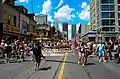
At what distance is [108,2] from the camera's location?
110688 millimetres

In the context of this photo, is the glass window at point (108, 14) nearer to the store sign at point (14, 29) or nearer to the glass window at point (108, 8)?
the glass window at point (108, 8)

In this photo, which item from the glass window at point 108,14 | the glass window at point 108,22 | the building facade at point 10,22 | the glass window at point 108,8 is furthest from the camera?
the glass window at point 108,8

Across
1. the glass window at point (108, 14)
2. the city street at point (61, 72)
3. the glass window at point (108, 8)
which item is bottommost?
the city street at point (61, 72)

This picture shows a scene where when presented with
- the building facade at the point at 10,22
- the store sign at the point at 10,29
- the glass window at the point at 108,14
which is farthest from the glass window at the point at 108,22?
the store sign at the point at 10,29

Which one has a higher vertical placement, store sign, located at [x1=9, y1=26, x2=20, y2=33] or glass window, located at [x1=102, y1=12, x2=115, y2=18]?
glass window, located at [x1=102, y1=12, x2=115, y2=18]

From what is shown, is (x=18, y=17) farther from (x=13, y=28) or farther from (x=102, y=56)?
(x=102, y=56)

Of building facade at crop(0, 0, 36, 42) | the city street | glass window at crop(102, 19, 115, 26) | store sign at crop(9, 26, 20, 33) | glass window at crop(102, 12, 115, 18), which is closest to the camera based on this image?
the city street

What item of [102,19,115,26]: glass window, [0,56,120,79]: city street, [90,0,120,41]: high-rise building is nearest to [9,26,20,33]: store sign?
[0,56,120,79]: city street

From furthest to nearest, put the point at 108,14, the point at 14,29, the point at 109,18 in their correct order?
the point at 108,14, the point at 109,18, the point at 14,29

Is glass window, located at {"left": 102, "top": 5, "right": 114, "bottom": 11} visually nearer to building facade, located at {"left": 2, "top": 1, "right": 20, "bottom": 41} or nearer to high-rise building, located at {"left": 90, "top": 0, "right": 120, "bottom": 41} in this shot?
high-rise building, located at {"left": 90, "top": 0, "right": 120, "bottom": 41}

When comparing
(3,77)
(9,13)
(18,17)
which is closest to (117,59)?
(3,77)

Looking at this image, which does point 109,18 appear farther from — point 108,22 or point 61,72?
point 61,72

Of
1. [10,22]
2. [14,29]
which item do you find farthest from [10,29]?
[14,29]

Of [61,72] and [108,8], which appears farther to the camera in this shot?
[108,8]
